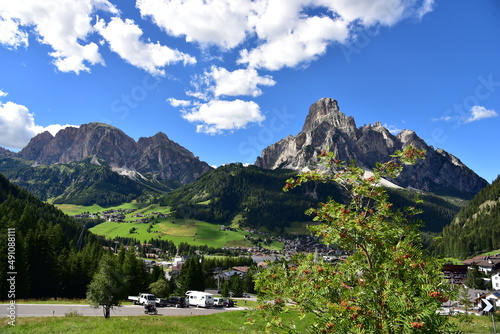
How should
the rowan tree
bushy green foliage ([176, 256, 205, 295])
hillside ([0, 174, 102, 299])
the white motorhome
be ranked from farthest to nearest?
bushy green foliage ([176, 256, 205, 295]) → the white motorhome → hillside ([0, 174, 102, 299]) → the rowan tree

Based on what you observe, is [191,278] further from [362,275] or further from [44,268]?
[362,275]

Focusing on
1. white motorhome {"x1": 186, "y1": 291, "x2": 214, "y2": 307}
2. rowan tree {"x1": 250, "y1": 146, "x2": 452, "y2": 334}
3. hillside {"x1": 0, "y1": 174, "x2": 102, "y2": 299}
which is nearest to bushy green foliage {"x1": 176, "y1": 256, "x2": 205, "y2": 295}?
white motorhome {"x1": 186, "y1": 291, "x2": 214, "y2": 307}

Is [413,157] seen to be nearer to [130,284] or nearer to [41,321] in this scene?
[41,321]

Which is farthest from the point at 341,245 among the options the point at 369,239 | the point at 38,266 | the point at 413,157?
the point at 38,266

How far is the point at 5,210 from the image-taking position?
371 ft

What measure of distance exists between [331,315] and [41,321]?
40645mm

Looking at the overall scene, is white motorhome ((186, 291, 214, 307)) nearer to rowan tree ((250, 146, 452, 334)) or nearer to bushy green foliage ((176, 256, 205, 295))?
bushy green foliage ((176, 256, 205, 295))

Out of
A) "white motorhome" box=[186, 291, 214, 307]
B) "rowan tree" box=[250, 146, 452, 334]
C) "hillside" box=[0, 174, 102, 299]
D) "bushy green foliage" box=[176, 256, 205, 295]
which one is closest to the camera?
"rowan tree" box=[250, 146, 452, 334]

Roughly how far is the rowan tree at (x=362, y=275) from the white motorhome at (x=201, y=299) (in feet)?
251

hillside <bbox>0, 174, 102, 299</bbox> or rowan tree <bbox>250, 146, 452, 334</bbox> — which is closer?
rowan tree <bbox>250, 146, 452, 334</bbox>

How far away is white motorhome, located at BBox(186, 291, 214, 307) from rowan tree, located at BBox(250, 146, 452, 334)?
76538mm

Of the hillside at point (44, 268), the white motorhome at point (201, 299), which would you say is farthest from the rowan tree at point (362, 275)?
the white motorhome at point (201, 299)

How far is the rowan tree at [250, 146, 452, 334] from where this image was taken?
716 centimetres

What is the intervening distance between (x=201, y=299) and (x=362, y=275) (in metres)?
78.9
